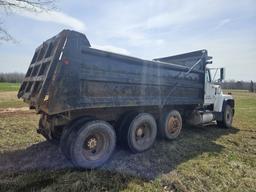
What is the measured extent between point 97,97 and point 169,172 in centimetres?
216

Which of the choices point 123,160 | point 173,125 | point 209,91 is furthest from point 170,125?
point 209,91

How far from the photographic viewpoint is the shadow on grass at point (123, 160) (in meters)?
4.27

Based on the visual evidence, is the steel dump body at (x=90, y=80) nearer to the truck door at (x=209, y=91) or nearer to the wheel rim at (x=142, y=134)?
the wheel rim at (x=142, y=134)

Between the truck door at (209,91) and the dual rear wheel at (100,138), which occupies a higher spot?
the truck door at (209,91)

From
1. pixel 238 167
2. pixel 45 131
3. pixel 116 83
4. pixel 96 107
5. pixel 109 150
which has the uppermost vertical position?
pixel 116 83

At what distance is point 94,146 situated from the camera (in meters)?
4.55

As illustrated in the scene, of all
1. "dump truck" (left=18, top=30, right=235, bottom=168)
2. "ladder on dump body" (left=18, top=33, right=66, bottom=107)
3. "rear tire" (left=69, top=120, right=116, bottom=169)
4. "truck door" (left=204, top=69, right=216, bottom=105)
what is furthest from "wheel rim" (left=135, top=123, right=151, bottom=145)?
"truck door" (left=204, top=69, right=216, bottom=105)

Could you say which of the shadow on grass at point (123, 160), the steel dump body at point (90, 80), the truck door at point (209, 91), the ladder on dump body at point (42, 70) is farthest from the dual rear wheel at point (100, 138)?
the truck door at point (209, 91)

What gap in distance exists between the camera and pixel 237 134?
8.16 m

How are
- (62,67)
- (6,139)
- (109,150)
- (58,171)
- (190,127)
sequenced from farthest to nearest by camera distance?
1. (190,127)
2. (6,139)
3. (109,150)
4. (58,171)
5. (62,67)

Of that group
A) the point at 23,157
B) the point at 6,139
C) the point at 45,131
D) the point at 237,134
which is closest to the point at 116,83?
the point at 45,131

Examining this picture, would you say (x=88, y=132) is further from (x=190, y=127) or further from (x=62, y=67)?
(x=190, y=127)

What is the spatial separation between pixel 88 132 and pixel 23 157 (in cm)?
191

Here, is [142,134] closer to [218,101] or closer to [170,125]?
[170,125]
